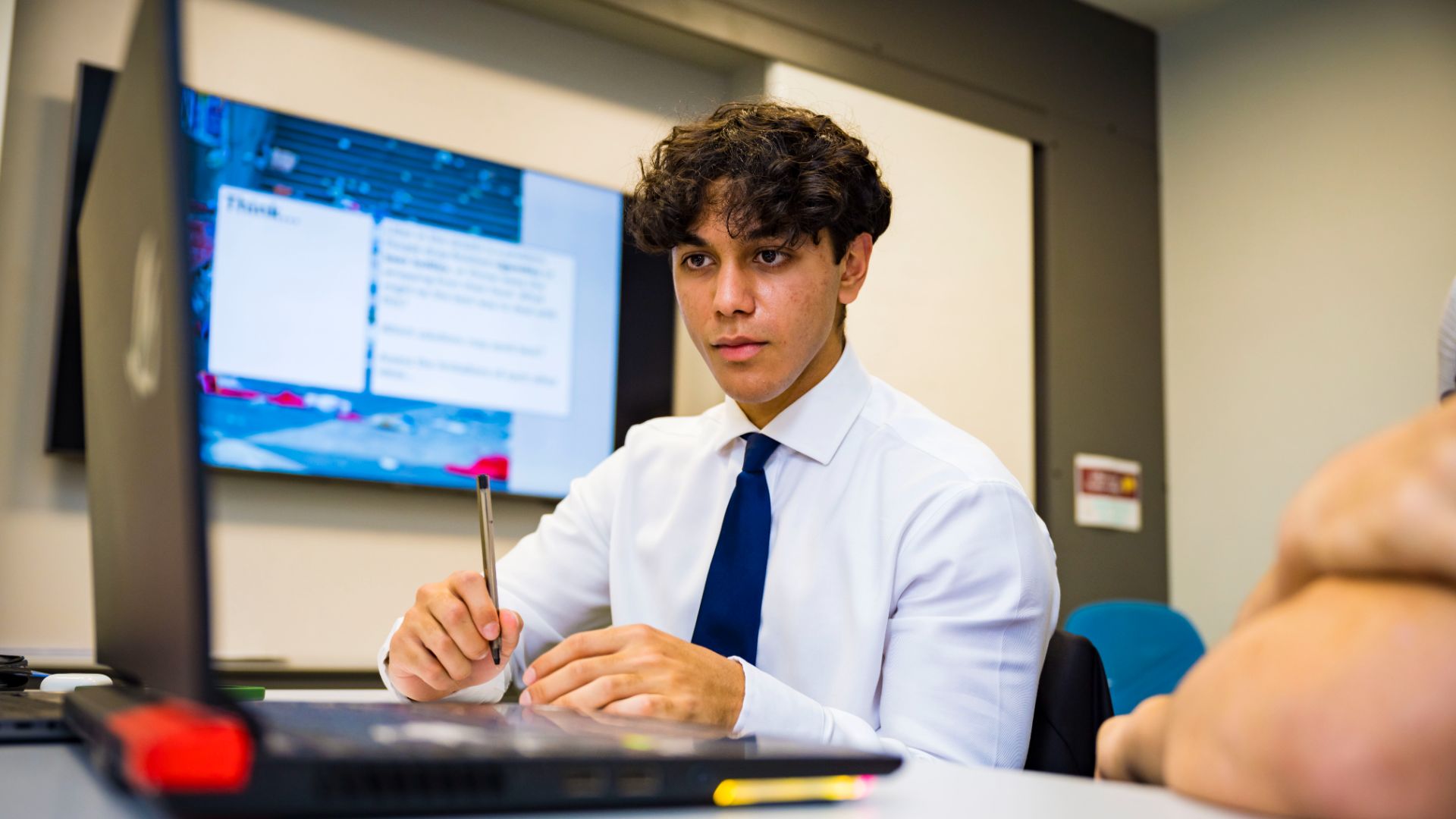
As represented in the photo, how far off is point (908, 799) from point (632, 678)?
395 mm

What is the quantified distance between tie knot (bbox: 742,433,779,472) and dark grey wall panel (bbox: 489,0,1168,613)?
197 centimetres

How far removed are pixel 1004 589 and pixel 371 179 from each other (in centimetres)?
196

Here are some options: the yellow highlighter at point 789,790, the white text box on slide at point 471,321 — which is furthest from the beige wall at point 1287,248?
the yellow highlighter at point 789,790

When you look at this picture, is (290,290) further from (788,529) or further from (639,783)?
(639,783)

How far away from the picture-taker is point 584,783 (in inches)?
16.6

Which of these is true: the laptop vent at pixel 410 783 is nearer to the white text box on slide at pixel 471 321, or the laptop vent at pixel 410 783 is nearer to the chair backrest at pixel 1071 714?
the chair backrest at pixel 1071 714

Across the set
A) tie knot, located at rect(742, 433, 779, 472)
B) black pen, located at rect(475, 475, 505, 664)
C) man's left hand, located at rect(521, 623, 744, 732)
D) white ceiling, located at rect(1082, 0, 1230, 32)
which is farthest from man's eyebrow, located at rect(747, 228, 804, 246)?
white ceiling, located at rect(1082, 0, 1230, 32)

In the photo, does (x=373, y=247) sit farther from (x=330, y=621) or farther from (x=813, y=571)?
(x=813, y=571)

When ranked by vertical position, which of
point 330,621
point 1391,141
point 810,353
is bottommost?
point 330,621

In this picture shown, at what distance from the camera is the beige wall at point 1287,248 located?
131 inches

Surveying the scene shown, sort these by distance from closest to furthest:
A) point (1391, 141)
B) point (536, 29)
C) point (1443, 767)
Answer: point (1443, 767), point (536, 29), point (1391, 141)

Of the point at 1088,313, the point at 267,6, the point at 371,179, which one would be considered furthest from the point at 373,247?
the point at 1088,313

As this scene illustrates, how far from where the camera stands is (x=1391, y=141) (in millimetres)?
3400

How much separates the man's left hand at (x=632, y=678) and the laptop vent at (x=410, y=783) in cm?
44
